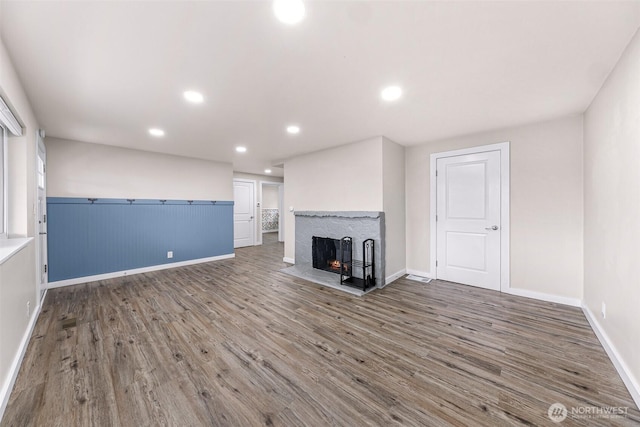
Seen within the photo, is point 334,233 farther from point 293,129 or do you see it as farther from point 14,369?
point 14,369

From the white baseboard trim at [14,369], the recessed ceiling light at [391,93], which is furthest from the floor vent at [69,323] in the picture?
the recessed ceiling light at [391,93]

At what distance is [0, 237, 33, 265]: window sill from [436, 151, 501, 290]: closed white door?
4.71 meters

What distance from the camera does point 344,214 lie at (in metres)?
3.96

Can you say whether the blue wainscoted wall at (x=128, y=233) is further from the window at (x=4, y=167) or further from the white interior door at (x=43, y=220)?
the window at (x=4, y=167)

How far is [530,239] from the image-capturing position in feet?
10.3

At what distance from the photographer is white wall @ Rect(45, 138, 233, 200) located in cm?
374

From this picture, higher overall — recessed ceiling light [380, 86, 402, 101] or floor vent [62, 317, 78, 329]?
recessed ceiling light [380, 86, 402, 101]

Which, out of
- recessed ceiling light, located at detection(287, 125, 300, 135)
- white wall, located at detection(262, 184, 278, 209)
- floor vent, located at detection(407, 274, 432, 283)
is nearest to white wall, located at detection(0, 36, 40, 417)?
recessed ceiling light, located at detection(287, 125, 300, 135)

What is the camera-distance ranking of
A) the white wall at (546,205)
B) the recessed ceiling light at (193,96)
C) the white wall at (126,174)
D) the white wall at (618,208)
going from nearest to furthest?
the white wall at (618,208) < the recessed ceiling light at (193,96) < the white wall at (546,205) < the white wall at (126,174)

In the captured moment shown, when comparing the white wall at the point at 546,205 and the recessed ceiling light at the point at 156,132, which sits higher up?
the recessed ceiling light at the point at 156,132

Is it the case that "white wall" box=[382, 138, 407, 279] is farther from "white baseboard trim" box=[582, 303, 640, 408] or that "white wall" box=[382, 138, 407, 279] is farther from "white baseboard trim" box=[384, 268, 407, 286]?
"white baseboard trim" box=[582, 303, 640, 408]

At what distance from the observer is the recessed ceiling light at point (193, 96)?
2.30 m

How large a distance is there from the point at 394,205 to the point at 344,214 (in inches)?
33.2

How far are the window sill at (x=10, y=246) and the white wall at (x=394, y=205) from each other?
374cm
